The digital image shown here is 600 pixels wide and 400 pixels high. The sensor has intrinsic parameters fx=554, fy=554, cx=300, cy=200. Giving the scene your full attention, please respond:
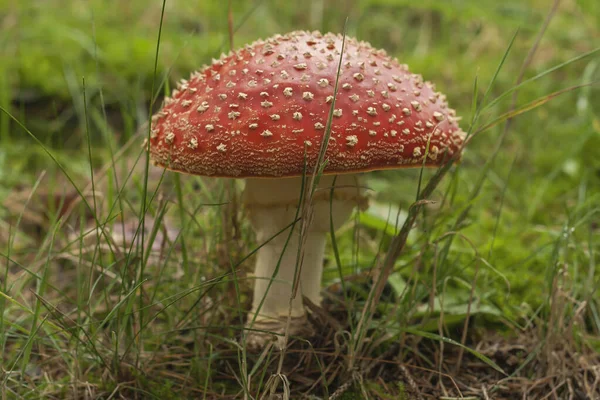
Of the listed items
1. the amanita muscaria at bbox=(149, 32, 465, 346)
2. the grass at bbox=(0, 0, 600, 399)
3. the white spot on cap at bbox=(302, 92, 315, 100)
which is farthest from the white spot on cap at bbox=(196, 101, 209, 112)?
the white spot on cap at bbox=(302, 92, 315, 100)

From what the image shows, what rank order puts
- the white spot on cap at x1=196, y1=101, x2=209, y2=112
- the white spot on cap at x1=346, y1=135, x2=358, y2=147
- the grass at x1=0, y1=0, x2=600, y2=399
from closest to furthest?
1. the white spot on cap at x1=346, y1=135, x2=358, y2=147
2. the white spot on cap at x1=196, y1=101, x2=209, y2=112
3. the grass at x1=0, y1=0, x2=600, y2=399

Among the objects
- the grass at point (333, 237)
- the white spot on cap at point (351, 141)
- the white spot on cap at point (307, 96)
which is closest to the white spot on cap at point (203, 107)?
the grass at point (333, 237)

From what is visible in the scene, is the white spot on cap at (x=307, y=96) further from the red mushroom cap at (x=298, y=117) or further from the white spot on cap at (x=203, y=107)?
the white spot on cap at (x=203, y=107)

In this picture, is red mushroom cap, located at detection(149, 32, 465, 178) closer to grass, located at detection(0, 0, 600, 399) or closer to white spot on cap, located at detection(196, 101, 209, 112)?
white spot on cap, located at detection(196, 101, 209, 112)

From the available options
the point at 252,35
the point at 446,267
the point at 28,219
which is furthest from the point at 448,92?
the point at 28,219

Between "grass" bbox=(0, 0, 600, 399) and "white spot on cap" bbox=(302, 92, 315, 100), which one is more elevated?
"white spot on cap" bbox=(302, 92, 315, 100)

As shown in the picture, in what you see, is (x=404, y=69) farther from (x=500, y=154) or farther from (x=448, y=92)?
(x=448, y=92)

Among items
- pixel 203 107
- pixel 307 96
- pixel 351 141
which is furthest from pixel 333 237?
pixel 203 107
